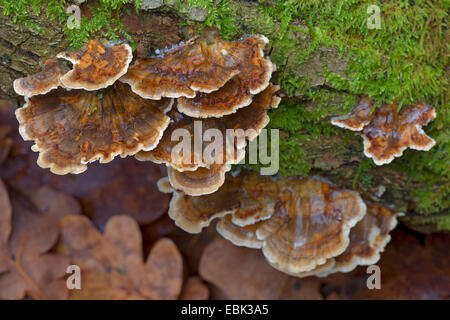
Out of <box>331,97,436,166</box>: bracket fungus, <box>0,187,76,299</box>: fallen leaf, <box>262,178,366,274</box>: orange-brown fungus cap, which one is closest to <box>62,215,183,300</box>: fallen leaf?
<box>0,187,76,299</box>: fallen leaf

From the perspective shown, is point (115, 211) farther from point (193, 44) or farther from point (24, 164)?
point (193, 44)

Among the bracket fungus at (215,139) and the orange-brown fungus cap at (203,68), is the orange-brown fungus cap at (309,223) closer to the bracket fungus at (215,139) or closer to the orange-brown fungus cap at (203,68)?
the bracket fungus at (215,139)

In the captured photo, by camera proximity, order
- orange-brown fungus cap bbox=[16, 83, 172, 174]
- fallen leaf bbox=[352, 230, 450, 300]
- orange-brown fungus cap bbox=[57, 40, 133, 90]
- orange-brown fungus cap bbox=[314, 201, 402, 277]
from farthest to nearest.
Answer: fallen leaf bbox=[352, 230, 450, 300], orange-brown fungus cap bbox=[314, 201, 402, 277], orange-brown fungus cap bbox=[16, 83, 172, 174], orange-brown fungus cap bbox=[57, 40, 133, 90]

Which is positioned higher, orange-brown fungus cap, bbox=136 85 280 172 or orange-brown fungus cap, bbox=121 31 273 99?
orange-brown fungus cap, bbox=121 31 273 99

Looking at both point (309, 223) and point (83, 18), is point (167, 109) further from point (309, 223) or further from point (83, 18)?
point (309, 223)

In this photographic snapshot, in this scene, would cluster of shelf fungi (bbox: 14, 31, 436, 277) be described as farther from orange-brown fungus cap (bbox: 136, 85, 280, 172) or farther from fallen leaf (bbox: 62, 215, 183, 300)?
fallen leaf (bbox: 62, 215, 183, 300)

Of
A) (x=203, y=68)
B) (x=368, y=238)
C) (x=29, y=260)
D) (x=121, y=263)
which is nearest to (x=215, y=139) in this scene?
(x=203, y=68)

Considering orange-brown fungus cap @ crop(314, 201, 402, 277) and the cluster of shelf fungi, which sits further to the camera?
orange-brown fungus cap @ crop(314, 201, 402, 277)

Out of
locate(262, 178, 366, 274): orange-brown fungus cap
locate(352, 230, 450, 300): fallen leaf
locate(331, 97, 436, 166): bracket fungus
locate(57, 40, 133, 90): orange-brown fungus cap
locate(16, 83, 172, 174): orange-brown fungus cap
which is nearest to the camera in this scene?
locate(57, 40, 133, 90): orange-brown fungus cap
